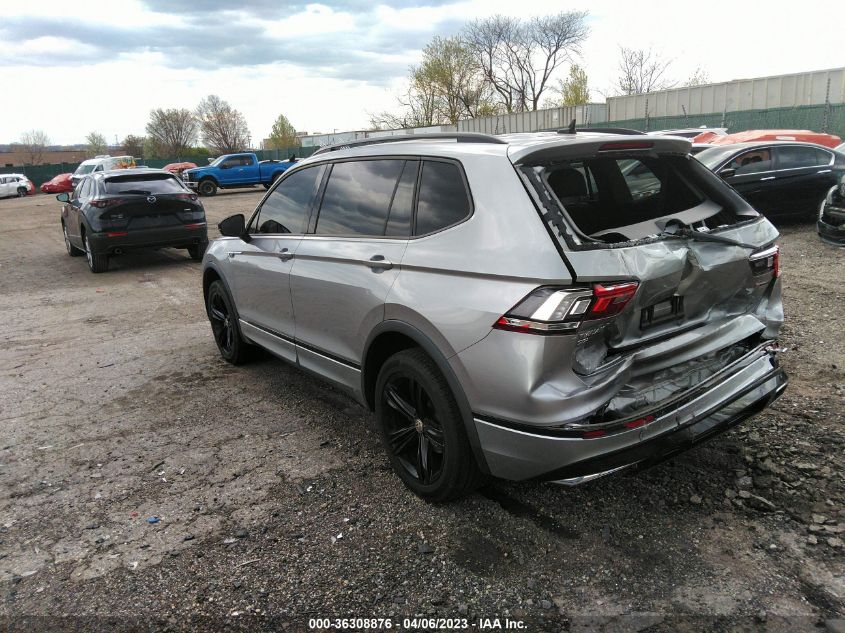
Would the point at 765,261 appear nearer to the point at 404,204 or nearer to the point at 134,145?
the point at 404,204

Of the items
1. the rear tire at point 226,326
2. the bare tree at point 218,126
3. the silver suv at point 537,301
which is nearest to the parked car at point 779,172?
the silver suv at point 537,301

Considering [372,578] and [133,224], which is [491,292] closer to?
[372,578]

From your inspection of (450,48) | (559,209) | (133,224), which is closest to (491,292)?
(559,209)

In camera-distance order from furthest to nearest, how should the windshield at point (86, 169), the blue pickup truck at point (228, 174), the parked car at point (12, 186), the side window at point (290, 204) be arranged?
1. the parked car at point (12, 186)
2. the windshield at point (86, 169)
3. the blue pickup truck at point (228, 174)
4. the side window at point (290, 204)

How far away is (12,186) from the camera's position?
41469 mm

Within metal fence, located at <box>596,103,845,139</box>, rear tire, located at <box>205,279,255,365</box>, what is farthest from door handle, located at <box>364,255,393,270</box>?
metal fence, located at <box>596,103,845,139</box>

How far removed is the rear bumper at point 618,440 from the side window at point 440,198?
98 cm

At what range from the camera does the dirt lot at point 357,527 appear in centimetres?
254

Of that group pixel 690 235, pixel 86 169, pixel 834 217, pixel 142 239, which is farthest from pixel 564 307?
pixel 86 169

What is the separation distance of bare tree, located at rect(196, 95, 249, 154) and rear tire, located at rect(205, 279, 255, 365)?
7554cm

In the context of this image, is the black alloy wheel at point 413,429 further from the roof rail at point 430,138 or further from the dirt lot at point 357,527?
the roof rail at point 430,138

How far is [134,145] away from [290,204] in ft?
281

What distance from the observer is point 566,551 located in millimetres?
2814

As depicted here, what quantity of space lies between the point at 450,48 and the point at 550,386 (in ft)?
179
